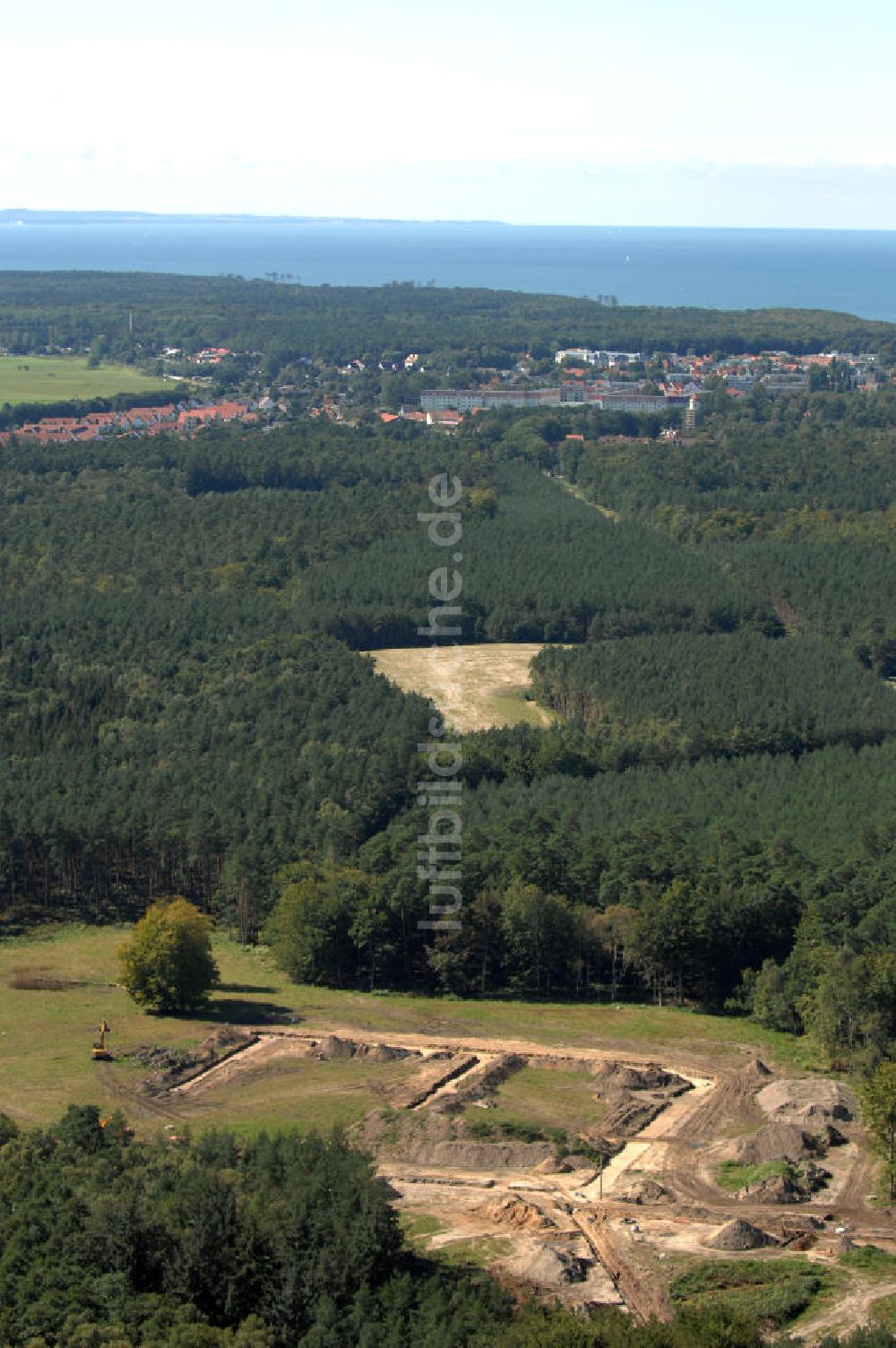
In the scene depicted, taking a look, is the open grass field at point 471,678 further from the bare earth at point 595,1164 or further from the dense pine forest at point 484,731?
the bare earth at point 595,1164

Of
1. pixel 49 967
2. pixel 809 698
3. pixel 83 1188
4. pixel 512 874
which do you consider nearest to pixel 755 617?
pixel 809 698

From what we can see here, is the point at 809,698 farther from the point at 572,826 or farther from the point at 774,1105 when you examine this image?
the point at 774,1105

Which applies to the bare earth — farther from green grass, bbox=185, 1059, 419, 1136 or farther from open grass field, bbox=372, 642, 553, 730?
open grass field, bbox=372, 642, 553, 730

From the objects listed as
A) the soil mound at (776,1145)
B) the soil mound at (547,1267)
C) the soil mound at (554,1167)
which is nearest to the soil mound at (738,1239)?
the soil mound at (547,1267)

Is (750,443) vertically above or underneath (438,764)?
above

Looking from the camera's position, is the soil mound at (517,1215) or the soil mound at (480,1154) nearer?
the soil mound at (517,1215)

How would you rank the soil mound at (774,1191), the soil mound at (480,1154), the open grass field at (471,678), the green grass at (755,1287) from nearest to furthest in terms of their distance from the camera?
the green grass at (755,1287)
the soil mound at (774,1191)
the soil mound at (480,1154)
the open grass field at (471,678)

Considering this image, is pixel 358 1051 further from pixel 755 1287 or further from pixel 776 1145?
pixel 755 1287
